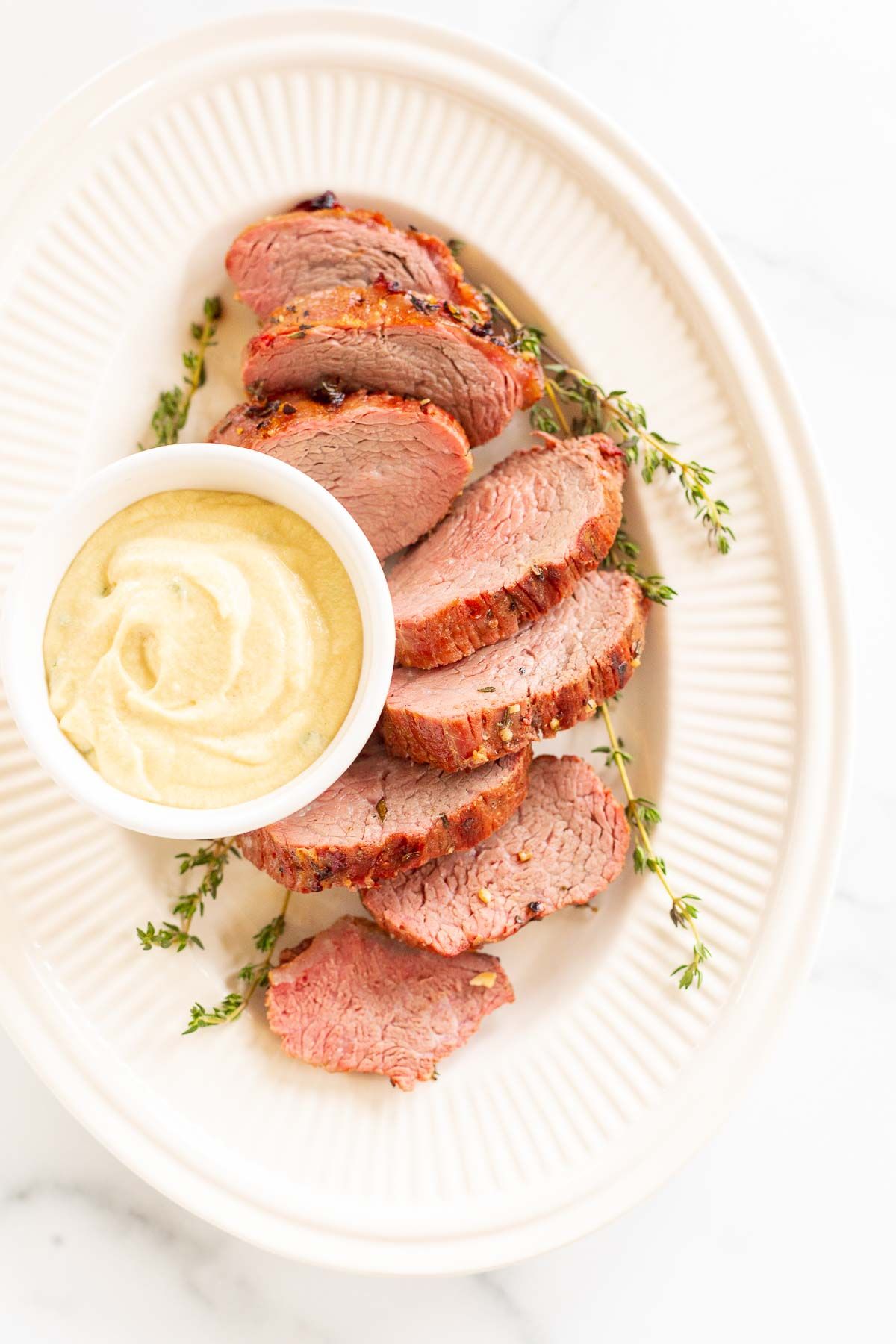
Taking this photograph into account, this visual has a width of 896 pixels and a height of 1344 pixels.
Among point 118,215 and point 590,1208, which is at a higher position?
point 118,215

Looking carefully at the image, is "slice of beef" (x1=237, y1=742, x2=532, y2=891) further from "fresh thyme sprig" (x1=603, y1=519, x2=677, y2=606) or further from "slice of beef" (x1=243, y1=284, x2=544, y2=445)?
"slice of beef" (x1=243, y1=284, x2=544, y2=445)

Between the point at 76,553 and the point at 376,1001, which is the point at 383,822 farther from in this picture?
the point at 76,553

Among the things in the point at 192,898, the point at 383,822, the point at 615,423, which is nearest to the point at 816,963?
the point at 383,822

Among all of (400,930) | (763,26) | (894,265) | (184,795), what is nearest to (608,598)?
(400,930)

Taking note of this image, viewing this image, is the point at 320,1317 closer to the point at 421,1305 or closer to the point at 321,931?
the point at 421,1305

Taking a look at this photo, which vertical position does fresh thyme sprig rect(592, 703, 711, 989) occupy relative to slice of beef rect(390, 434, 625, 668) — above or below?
below

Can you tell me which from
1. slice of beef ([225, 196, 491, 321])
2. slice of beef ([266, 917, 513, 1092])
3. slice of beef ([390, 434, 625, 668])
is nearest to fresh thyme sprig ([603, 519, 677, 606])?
Answer: slice of beef ([390, 434, 625, 668])
